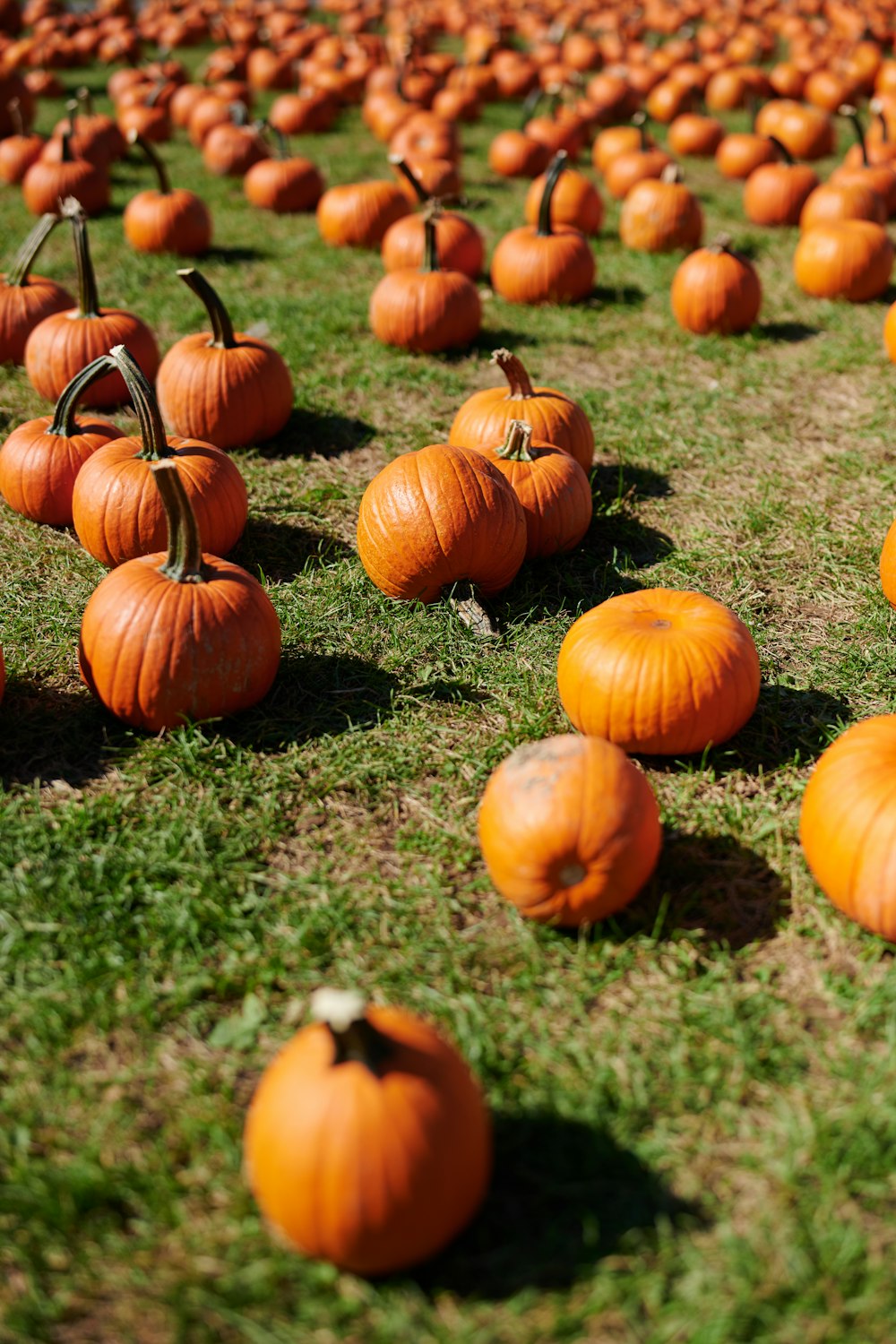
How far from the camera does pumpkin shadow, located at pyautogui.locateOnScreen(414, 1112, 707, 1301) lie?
7.89 ft

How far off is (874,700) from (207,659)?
94.9 inches

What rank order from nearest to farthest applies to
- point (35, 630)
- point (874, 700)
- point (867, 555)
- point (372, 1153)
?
point (372, 1153) → point (874, 700) → point (35, 630) → point (867, 555)

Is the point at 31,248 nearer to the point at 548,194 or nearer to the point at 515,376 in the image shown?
the point at 515,376

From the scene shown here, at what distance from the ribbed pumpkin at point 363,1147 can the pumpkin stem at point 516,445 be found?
293 cm

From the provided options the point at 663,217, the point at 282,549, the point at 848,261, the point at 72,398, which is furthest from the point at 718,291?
the point at 72,398

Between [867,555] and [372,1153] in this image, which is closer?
[372,1153]

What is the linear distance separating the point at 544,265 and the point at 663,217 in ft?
5.09

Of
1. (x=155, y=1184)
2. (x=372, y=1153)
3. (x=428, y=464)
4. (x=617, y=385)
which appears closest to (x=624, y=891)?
(x=372, y=1153)

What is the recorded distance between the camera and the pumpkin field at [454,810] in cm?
238

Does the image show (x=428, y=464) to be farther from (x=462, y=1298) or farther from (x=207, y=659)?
(x=462, y=1298)

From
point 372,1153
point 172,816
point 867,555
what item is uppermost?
point 372,1153

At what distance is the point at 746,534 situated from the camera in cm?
528

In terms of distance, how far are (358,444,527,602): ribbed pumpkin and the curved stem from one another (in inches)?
46.0

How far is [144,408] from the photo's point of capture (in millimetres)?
4344
